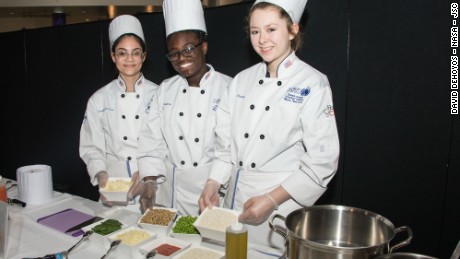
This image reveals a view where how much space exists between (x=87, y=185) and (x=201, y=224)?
2854mm

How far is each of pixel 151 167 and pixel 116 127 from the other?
0.43 metres

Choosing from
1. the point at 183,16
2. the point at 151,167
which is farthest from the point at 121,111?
the point at 183,16

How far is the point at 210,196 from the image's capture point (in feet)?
5.48

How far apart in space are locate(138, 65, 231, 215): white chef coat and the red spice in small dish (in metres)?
0.66

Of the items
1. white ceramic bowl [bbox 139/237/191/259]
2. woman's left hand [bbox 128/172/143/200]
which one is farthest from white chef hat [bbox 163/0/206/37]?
white ceramic bowl [bbox 139/237/191/259]

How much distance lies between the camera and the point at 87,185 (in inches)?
151

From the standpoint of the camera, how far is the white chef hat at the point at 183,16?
189 cm

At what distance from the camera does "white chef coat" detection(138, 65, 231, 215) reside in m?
1.98

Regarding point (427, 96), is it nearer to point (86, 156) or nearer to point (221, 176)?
point (221, 176)

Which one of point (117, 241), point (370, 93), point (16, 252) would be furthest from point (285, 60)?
point (16, 252)

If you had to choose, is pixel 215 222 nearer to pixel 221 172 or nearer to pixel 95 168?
pixel 221 172

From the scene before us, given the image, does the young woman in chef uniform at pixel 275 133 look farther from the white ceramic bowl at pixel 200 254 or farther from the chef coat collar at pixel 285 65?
the white ceramic bowl at pixel 200 254

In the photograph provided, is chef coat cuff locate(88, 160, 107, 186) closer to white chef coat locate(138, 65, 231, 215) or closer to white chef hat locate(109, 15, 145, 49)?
white chef coat locate(138, 65, 231, 215)

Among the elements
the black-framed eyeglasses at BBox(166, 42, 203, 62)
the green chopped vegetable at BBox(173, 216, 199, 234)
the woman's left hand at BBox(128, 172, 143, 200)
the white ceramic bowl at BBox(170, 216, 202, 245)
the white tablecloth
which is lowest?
the white tablecloth
